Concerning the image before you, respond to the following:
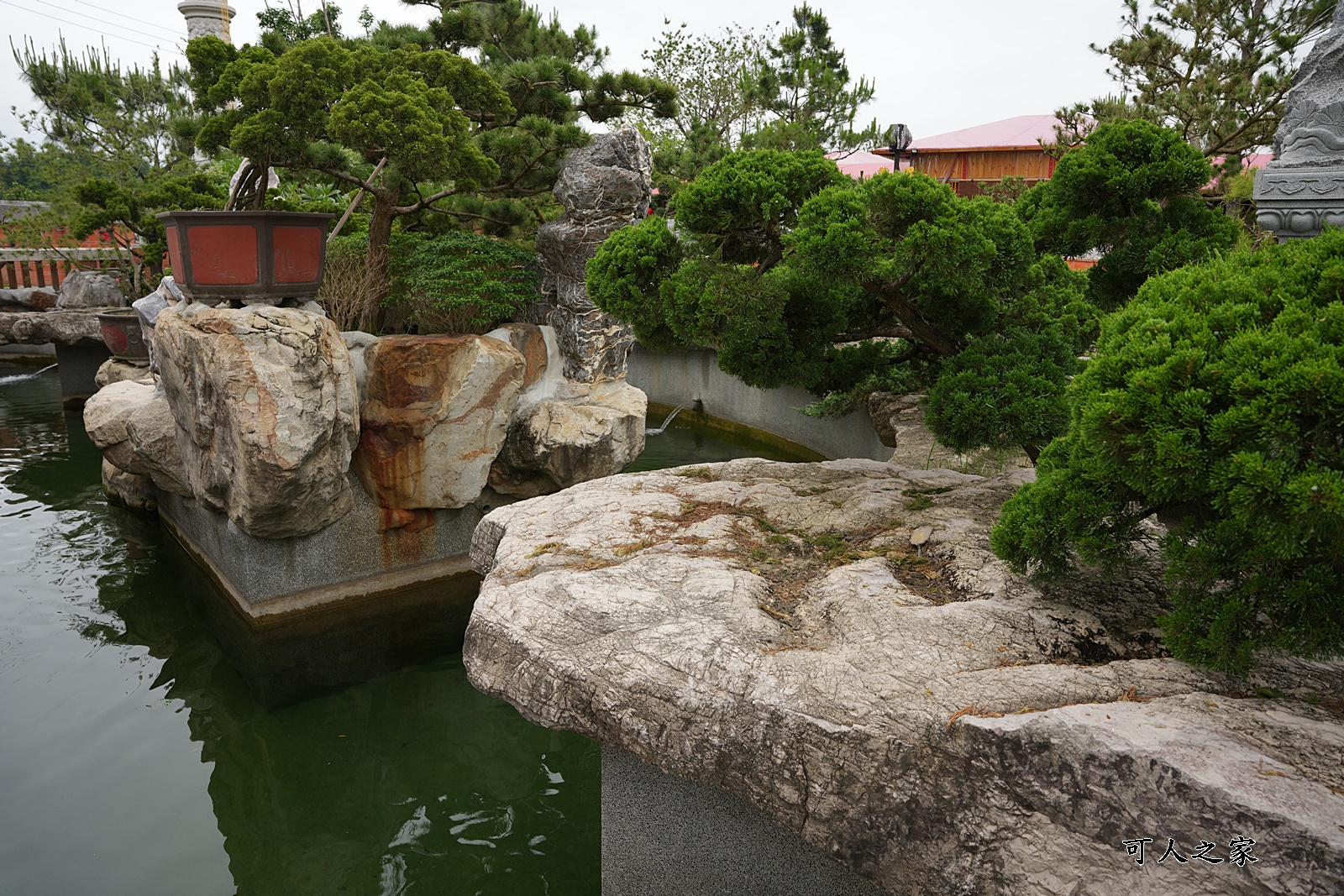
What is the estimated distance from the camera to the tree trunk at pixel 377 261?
736cm

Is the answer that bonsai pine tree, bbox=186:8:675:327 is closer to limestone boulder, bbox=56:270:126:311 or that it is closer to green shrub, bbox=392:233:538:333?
green shrub, bbox=392:233:538:333

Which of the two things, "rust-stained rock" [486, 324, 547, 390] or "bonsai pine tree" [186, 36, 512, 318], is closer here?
"bonsai pine tree" [186, 36, 512, 318]

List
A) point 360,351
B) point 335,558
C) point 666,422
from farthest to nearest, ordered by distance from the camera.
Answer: point 666,422 → point 335,558 → point 360,351

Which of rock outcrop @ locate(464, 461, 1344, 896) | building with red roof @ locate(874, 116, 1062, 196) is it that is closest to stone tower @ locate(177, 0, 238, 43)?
building with red roof @ locate(874, 116, 1062, 196)

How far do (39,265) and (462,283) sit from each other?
13.3m

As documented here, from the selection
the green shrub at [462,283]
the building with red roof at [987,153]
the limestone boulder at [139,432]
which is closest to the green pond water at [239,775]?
the limestone boulder at [139,432]

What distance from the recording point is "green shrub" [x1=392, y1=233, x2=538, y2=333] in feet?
23.2

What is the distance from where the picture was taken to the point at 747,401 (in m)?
13.5

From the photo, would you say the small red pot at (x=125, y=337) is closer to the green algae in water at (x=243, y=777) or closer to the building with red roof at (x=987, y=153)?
the green algae in water at (x=243, y=777)

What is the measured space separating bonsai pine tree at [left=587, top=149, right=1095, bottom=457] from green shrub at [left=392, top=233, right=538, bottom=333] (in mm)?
2782

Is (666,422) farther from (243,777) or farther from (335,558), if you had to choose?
(243,777)

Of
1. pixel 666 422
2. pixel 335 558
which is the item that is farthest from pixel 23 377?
pixel 335 558

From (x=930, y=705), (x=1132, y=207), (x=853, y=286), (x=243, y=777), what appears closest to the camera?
(x=930, y=705)

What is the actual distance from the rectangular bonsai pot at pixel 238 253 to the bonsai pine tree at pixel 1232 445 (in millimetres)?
5409
